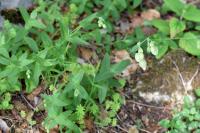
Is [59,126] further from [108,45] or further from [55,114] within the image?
[108,45]

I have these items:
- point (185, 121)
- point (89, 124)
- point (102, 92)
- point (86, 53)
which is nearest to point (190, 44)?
point (185, 121)

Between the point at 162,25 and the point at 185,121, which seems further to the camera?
the point at 162,25

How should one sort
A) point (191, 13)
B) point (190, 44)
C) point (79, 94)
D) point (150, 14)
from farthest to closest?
1. point (150, 14)
2. point (191, 13)
3. point (190, 44)
4. point (79, 94)

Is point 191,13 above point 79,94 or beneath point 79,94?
above

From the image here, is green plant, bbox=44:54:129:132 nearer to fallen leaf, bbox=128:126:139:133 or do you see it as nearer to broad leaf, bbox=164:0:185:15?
fallen leaf, bbox=128:126:139:133

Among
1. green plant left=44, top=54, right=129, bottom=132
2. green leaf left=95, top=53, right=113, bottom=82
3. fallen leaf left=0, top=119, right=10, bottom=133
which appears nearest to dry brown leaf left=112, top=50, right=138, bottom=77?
green plant left=44, top=54, right=129, bottom=132

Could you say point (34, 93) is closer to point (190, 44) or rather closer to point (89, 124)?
point (89, 124)

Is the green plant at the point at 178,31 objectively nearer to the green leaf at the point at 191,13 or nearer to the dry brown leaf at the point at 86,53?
the green leaf at the point at 191,13

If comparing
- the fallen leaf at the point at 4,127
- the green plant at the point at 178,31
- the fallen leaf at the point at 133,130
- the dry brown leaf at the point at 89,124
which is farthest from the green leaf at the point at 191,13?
the fallen leaf at the point at 4,127

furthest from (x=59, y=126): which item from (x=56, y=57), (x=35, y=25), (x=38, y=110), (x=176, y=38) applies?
(x=176, y=38)
